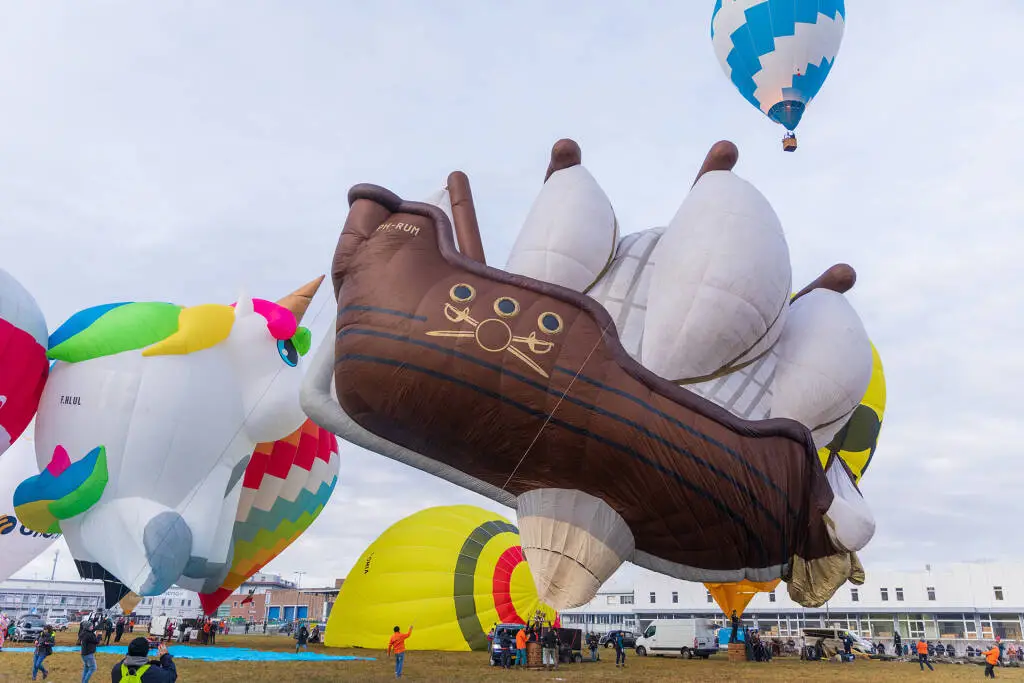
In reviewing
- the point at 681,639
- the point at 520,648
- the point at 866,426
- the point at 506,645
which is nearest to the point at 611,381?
the point at 866,426

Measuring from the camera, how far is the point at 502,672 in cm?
1432

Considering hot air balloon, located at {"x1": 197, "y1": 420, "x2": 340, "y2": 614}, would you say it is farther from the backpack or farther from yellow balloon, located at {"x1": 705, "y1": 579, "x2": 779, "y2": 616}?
the backpack

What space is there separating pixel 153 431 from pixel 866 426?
1340 centimetres

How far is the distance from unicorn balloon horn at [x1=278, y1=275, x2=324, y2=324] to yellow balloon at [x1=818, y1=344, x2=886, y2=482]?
12.4m

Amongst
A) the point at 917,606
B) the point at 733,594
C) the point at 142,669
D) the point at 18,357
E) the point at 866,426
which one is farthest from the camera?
the point at 917,606

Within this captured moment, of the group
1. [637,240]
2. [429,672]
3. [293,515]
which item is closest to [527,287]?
[637,240]

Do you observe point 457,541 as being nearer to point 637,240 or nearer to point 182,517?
point 182,517

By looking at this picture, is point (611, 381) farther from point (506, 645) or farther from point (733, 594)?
→ point (733, 594)

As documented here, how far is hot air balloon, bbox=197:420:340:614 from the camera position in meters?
18.3

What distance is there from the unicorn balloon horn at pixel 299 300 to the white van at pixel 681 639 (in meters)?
16.4

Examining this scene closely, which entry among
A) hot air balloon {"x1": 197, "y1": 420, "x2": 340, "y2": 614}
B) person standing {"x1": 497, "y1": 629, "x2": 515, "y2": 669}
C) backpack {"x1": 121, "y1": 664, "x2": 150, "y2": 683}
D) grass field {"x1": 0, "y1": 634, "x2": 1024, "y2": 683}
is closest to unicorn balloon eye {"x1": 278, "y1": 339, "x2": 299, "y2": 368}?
hot air balloon {"x1": 197, "y1": 420, "x2": 340, "y2": 614}

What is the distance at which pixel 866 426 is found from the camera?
13297 millimetres

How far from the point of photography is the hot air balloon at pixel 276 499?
1831cm

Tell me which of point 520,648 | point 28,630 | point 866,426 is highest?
point 866,426
